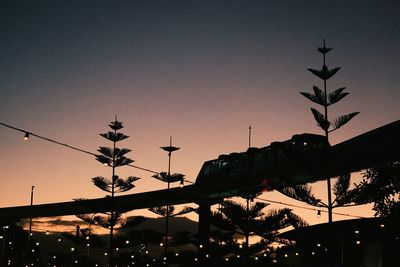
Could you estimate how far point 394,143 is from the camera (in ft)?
30.2

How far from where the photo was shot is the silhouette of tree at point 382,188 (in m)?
10.1

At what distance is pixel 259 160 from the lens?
17031 millimetres

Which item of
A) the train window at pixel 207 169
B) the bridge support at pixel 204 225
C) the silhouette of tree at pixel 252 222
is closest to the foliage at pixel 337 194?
the silhouette of tree at pixel 252 222

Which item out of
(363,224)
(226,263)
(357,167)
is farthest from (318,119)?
(226,263)

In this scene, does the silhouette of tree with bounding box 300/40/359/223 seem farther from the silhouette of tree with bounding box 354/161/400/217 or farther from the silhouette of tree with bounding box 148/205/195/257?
the silhouette of tree with bounding box 148/205/195/257

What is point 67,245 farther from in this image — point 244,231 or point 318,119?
point 318,119

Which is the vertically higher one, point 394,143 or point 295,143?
point 295,143

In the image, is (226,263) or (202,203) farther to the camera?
(202,203)

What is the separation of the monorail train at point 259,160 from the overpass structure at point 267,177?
111mm

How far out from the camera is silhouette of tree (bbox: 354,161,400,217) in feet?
33.1

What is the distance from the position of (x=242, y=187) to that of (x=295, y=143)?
239cm

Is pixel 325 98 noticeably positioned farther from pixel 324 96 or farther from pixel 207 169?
pixel 207 169

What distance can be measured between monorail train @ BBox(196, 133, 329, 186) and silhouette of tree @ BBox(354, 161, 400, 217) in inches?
53.3

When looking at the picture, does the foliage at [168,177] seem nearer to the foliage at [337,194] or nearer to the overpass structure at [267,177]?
the overpass structure at [267,177]
